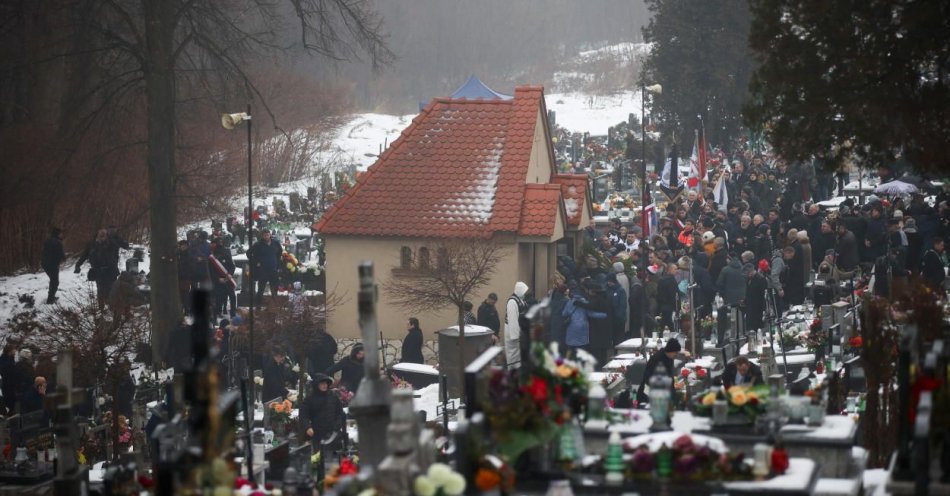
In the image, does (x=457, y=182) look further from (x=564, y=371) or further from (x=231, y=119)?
(x=564, y=371)

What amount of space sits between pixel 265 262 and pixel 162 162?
110 inches

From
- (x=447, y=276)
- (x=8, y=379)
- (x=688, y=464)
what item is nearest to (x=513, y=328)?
(x=447, y=276)

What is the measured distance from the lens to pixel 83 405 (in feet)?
72.1

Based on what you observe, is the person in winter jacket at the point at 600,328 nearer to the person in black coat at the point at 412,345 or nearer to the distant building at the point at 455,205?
the person in black coat at the point at 412,345

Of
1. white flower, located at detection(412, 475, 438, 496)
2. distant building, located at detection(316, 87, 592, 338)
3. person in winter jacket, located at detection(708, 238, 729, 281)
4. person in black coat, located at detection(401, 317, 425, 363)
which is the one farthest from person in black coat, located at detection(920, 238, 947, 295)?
white flower, located at detection(412, 475, 438, 496)

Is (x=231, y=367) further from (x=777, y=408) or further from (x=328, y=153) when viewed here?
(x=328, y=153)

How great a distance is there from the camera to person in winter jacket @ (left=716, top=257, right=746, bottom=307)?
86.1 feet

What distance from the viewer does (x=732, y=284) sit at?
86.2 feet

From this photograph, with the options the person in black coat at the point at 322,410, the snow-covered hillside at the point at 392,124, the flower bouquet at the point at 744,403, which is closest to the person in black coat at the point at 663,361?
the person in black coat at the point at 322,410

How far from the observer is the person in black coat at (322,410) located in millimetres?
20078

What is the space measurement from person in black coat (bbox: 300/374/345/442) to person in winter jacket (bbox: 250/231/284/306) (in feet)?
36.1

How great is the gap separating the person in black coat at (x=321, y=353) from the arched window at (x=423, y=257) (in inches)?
199

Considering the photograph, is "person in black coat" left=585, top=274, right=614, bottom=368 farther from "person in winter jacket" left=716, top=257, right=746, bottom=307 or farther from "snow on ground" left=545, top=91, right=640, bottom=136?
"snow on ground" left=545, top=91, right=640, bottom=136

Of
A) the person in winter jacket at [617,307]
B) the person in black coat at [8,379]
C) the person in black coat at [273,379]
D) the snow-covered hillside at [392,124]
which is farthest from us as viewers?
the snow-covered hillside at [392,124]
